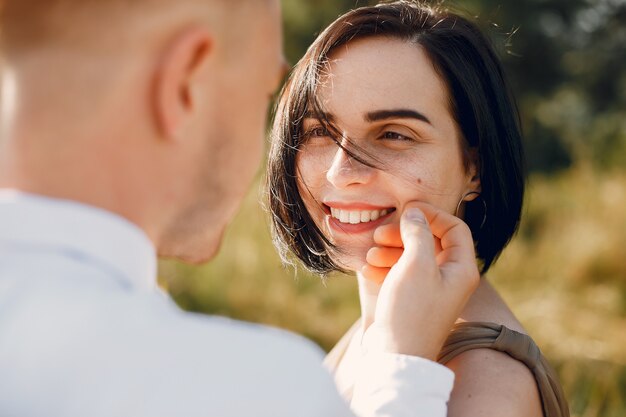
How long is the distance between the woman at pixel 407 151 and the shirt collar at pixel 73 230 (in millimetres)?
974

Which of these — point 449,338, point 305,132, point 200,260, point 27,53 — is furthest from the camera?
point 305,132

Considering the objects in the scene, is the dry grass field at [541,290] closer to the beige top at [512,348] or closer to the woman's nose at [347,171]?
the beige top at [512,348]

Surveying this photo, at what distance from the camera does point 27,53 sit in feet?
3.76

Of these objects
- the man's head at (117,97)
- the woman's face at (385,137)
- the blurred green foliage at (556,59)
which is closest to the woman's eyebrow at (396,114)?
the woman's face at (385,137)

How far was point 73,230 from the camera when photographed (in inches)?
43.9

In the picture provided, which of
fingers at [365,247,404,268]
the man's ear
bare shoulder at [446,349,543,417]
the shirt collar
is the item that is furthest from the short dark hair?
the shirt collar

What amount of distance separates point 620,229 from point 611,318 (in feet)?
4.89

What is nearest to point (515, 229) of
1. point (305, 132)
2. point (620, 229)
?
point (305, 132)

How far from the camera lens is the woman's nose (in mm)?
2107

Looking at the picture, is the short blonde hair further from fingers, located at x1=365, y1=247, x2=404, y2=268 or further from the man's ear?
fingers, located at x1=365, y1=247, x2=404, y2=268

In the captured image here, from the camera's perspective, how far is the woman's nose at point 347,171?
2.11 m

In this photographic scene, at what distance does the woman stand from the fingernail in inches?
3.2

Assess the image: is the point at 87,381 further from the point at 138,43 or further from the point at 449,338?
the point at 449,338

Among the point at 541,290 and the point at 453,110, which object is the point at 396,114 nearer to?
the point at 453,110
